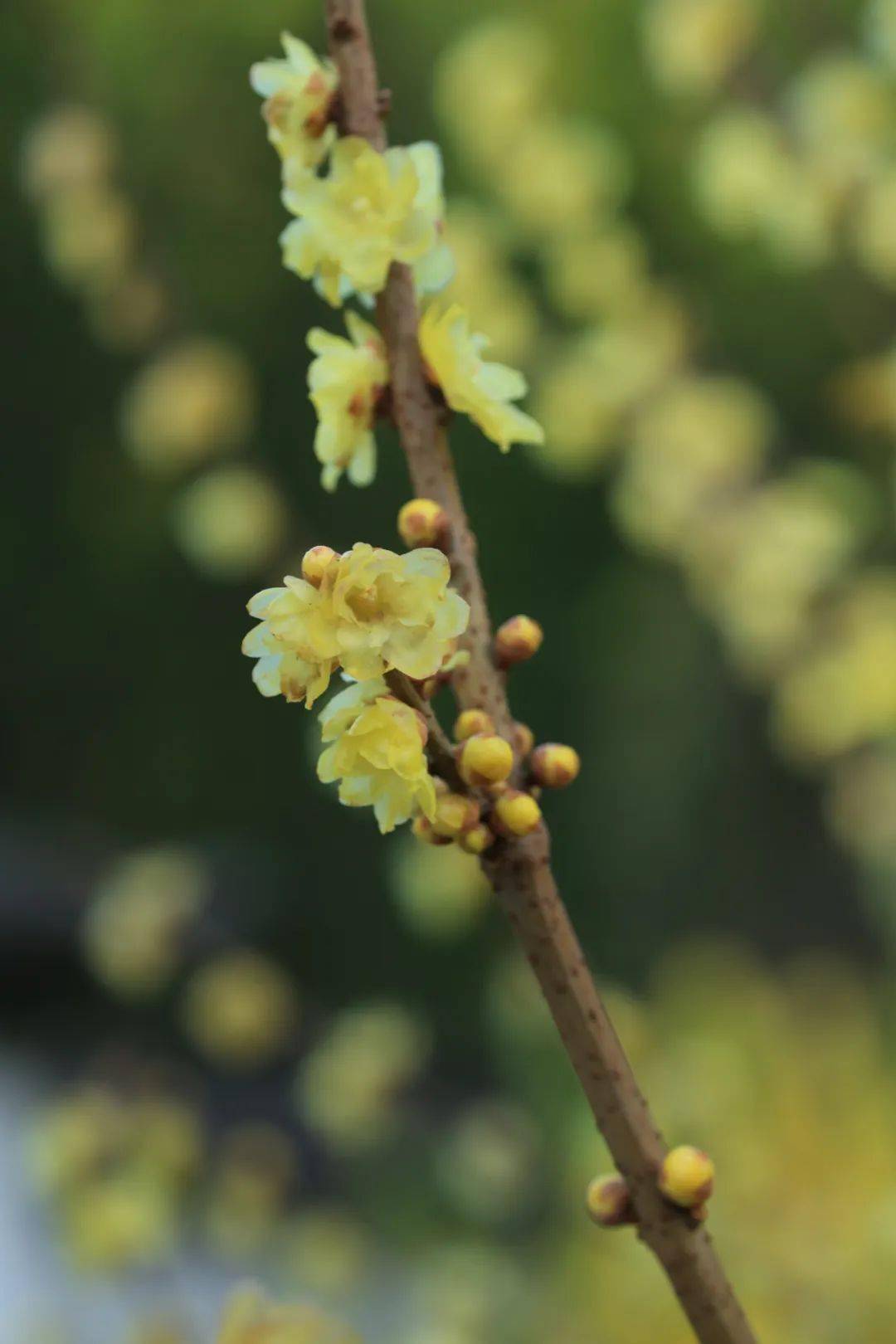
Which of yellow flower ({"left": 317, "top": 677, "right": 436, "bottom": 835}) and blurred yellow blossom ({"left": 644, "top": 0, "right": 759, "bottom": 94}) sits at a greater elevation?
blurred yellow blossom ({"left": 644, "top": 0, "right": 759, "bottom": 94})

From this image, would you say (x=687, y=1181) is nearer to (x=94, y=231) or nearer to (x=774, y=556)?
(x=774, y=556)

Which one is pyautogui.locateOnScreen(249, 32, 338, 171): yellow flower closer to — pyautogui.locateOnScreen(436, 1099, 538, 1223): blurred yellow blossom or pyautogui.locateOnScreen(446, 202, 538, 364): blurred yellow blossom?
pyautogui.locateOnScreen(446, 202, 538, 364): blurred yellow blossom

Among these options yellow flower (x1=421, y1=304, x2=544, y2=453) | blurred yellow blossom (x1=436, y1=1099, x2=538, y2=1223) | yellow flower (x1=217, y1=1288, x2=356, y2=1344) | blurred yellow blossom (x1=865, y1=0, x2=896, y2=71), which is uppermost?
blurred yellow blossom (x1=865, y1=0, x2=896, y2=71)

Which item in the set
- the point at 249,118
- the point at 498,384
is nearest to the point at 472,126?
the point at 249,118

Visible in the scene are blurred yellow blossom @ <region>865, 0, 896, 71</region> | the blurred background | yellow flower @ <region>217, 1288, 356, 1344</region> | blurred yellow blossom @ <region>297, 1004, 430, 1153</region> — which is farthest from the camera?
blurred yellow blossom @ <region>297, 1004, 430, 1153</region>

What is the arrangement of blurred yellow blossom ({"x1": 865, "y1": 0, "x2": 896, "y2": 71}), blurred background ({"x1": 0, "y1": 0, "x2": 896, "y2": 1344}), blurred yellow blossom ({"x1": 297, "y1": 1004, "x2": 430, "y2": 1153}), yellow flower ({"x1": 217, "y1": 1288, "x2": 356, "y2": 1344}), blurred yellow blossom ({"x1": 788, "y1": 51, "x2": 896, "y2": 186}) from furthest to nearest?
1. blurred yellow blossom ({"x1": 297, "y1": 1004, "x2": 430, "y2": 1153})
2. blurred background ({"x1": 0, "y1": 0, "x2": 896, "y2": 1344})
3. blurred yellow blossom ({"x1": 788, "y1": 51, "x2": 896, "y2": 186})
4. blurred yellow blossom ({"x1": 865, "y1": 0, "x2": 896, "y2": 71})
5. yellow flower ({"x1": 217, "y1": 1288, "x2": 356, "y2": 1344})

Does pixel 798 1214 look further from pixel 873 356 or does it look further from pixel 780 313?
pixel 780 313

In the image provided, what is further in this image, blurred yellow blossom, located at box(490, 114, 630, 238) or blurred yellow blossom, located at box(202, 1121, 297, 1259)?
blurred yellow blossom, located at box(202, 1121, 297, 1259)

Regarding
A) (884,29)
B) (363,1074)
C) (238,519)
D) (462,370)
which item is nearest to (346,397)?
(462,370)

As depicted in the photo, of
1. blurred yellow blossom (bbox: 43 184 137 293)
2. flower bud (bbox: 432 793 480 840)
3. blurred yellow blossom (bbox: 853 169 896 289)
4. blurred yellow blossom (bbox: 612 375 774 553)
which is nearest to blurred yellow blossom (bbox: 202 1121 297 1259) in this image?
blurred yellow blossom (bbox: 612 375 774 553)
